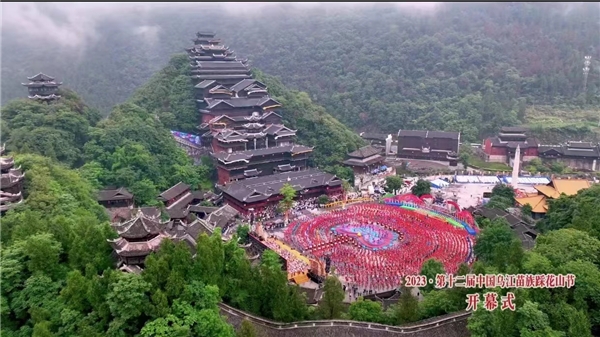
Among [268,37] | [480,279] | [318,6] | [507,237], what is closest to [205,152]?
[507,237]

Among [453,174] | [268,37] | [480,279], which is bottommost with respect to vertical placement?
[453,174]

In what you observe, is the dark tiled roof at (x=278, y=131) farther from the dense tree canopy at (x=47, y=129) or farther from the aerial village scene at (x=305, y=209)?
the dense tree canopy at (x=47, y=129)

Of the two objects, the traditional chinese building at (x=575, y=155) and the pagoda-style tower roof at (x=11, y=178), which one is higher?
the pagoda-style tower roof at (x=11, y=178)

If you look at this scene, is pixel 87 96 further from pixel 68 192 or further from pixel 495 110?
pixel 495 110

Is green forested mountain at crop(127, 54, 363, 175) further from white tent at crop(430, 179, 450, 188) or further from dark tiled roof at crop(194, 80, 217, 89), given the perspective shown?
white tent at crop(430, 179, 450, 188)

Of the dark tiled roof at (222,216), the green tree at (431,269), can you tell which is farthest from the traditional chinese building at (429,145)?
the green tree at (431,269)

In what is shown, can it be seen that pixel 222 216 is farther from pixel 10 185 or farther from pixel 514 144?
pixel 514 144
